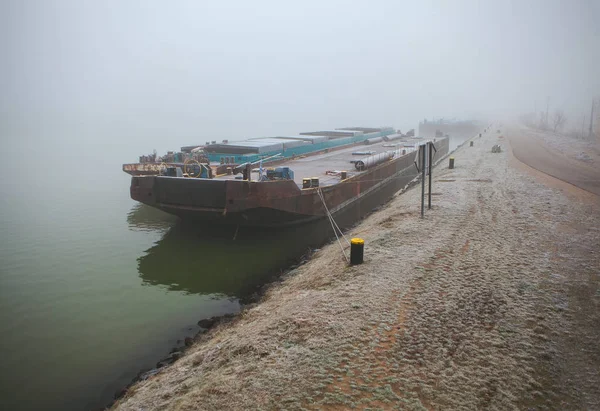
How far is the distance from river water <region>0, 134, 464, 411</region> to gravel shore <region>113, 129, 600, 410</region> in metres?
1.30

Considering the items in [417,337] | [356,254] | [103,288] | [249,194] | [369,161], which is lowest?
[103,288]

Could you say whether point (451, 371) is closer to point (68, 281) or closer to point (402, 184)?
point (68, 281)

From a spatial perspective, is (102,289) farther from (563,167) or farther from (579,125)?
(579,125)

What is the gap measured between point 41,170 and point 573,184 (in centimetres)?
3546

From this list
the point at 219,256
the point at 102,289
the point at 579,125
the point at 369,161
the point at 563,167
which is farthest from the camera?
→ the point at 579,125

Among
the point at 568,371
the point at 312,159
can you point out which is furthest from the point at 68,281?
the point at 312,159

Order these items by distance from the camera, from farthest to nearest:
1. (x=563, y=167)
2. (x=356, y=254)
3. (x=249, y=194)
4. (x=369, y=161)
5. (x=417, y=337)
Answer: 1. (x=563, y=167)
2. (x=369, y=161)
3. (x=249, y=194)
4. (x=356, y=254)
5. (x=417, y=337)

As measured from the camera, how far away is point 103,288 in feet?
34.7

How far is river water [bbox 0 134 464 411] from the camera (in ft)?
22.8

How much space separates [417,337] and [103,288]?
8.39m

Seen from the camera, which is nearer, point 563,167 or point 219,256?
point 219,256

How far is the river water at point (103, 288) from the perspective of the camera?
6.96 meters

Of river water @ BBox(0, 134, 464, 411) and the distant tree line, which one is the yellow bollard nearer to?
river water @ BBox(0, 134, 464, 411)

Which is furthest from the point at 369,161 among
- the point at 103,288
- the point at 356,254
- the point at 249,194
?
the point at 103,288
